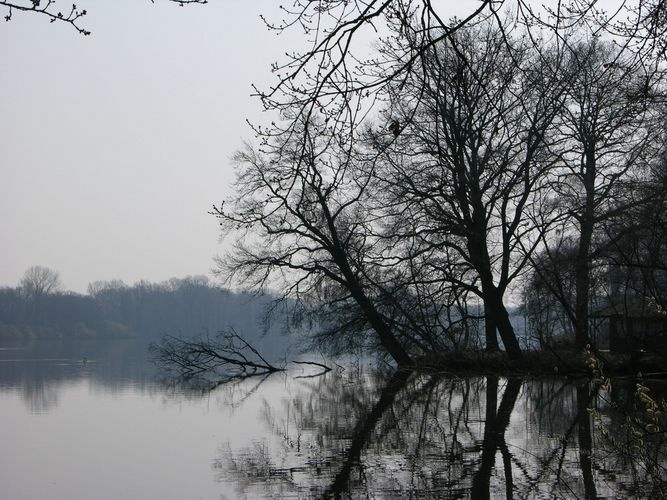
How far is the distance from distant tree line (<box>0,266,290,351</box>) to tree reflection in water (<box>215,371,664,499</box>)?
11184 cm

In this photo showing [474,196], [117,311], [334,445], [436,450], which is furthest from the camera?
[117,311]

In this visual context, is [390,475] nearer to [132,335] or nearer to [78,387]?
[78,387]

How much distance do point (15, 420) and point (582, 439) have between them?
34.3 feet

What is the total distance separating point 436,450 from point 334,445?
1.49 m

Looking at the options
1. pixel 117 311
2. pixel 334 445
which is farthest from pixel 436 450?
pixel 117 311

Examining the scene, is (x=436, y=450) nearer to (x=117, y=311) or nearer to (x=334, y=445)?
(x=334, y=445)

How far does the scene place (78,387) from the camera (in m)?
26.5

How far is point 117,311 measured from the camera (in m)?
170

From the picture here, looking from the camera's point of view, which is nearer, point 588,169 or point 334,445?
point 334,445

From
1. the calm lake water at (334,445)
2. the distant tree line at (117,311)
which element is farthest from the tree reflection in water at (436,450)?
Result: the distant tree line at (117,311)

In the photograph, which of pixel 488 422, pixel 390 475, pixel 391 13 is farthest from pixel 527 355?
pixel 391 13

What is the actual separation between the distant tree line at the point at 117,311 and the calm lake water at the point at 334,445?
110 m

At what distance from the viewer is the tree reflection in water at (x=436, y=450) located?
8336 millimetres

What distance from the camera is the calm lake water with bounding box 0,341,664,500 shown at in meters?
8.61
